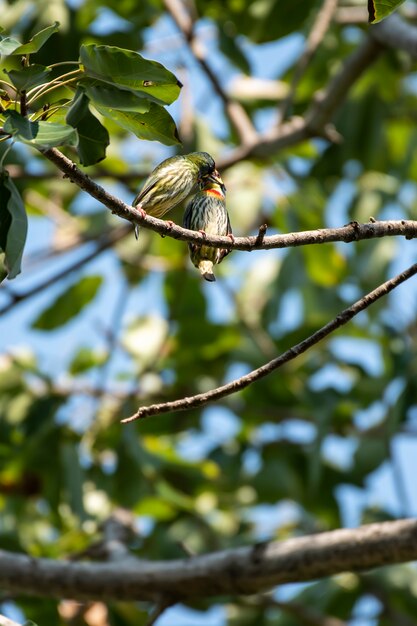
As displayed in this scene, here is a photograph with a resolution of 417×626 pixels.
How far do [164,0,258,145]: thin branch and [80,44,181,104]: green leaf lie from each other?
3449mm

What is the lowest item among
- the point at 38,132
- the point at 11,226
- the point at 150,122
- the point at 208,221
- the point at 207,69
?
the point at 11,226

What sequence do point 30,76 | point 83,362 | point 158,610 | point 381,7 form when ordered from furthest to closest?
point 83,362 < point 158,610 < point 381,7 < point 30,76

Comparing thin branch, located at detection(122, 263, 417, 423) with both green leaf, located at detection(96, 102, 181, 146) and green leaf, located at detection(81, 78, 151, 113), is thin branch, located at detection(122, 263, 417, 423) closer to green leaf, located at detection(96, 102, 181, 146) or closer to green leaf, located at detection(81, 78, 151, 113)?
green leaf, located at detection(96, 102, 181, 146)

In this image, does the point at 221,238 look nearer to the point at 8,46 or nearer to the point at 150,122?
the point at 150,122

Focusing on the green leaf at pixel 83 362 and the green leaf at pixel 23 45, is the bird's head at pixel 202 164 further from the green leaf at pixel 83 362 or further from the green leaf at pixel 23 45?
the green leaf at pixel 83 362

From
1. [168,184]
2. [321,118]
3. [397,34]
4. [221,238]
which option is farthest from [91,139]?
[321,118]

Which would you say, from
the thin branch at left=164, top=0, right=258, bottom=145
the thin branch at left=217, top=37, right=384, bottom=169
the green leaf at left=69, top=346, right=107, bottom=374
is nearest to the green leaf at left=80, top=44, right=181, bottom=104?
the thin branch at left=217, top=37, right=384, bottom=169

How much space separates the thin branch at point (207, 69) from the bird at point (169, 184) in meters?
2.74

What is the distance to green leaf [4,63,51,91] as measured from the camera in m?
2.39

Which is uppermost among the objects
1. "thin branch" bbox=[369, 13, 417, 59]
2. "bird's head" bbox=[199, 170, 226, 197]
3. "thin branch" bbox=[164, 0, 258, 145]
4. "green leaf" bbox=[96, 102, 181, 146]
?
"thin branch" bbox=[164, 0, 258, 145]

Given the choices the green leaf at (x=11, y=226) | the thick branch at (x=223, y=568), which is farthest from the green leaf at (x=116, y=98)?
the thick branch at (x=223, y=568)

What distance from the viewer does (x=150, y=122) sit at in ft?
8.65

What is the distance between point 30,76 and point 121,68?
209mm

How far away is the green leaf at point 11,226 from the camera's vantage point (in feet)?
7.80
